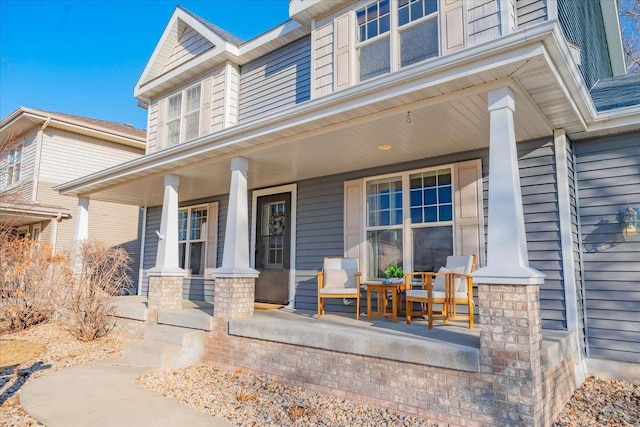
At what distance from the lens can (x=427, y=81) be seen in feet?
12.5

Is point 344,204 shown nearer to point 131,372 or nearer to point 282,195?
point 282,195

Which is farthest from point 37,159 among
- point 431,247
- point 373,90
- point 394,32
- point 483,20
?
point 483,20

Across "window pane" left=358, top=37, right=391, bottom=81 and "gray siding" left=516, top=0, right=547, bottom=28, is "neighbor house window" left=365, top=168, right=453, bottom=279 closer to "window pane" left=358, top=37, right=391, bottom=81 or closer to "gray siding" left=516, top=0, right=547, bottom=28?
"window pane" left=358, top=37, right=391, bottom=81

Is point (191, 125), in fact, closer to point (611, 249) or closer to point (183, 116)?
point (183, 116)

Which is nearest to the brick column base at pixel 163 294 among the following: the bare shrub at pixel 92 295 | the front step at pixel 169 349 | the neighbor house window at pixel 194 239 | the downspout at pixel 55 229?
the front step at pixel 169 349

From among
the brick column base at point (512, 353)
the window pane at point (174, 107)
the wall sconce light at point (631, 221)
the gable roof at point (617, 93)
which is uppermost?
the window pane at point (174, 107)

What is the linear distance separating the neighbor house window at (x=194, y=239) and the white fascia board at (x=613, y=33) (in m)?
9.18

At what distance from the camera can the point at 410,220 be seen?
596 centimetres

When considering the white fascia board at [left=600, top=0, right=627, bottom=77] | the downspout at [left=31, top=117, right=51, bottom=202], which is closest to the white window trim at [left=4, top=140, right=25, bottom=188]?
Result: the downspout at [left=31, top=117, right=51, bottom=202]

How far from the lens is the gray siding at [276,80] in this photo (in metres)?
7.31

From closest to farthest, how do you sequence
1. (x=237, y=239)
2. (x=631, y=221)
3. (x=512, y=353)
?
(x=512, y=353) → (x=631, y=221) → (x=237, y=239)

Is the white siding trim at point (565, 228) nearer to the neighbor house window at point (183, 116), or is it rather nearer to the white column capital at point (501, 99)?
the white column capital at point (501, 99)

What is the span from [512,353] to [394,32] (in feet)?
14.6

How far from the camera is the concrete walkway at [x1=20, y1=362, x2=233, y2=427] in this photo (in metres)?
3.70
